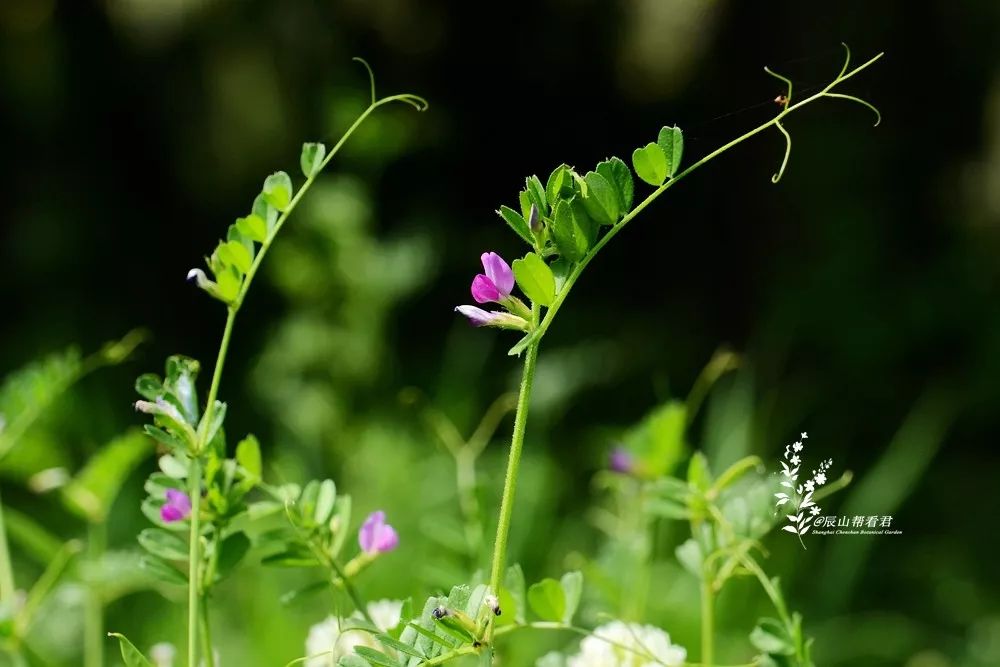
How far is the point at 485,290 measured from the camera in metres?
0.36

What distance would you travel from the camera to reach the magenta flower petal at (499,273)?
0.36m

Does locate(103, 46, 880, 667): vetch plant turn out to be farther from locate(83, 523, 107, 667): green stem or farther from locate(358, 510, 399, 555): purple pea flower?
locate(83, 523, 107, 667): green stem

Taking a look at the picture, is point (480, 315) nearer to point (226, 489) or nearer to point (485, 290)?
point (485, 290)

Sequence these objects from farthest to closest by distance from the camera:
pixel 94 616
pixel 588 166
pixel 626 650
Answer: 1. pixel 588 166
2. pixel 94 616
3. pixel 626 650

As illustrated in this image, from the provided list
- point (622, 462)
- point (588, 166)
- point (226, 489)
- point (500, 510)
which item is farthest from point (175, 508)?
point (588, 166)

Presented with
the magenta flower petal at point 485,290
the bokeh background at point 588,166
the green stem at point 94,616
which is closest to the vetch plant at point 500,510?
the magenta flower petal at point 485,290

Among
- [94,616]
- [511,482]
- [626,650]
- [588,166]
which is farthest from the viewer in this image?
[588,166]

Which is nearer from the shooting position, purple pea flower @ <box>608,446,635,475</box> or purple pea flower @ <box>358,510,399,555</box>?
purple pea flower @ <box>358,510,399,555</box>

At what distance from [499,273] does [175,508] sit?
151 mm

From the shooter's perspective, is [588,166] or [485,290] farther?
[588,166]

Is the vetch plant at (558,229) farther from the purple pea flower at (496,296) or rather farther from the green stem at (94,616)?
the green stem at (94,616)

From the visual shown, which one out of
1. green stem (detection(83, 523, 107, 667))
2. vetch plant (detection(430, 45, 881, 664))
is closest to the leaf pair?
vetch plant (detection(430, 45, 881, 664))

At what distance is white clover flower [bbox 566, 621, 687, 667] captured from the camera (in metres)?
0.44

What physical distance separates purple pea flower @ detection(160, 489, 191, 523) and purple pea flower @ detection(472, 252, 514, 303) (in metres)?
0.14
